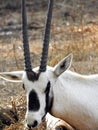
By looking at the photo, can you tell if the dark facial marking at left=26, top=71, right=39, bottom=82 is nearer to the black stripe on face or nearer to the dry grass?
the black stripe on face

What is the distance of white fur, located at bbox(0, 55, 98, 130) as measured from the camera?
6.66 meters

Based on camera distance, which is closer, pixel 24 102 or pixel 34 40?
pixel 24 102

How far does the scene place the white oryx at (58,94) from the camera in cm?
655

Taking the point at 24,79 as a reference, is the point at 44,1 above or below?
below

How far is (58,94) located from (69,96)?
0.48 feet

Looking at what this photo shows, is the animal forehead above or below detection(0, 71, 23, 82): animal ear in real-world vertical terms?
above

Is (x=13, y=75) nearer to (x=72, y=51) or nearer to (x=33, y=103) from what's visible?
(x=33, y=103)

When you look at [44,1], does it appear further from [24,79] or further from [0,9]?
[24,79]

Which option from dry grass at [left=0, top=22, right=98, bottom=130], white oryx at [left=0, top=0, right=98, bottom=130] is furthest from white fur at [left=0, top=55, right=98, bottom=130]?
dry grass at [left=0, top=22, right=98, bottom=130]

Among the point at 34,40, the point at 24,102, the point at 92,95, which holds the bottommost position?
the point at 34,40

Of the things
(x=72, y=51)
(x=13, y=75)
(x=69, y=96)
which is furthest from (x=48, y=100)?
(x=72, y=51)

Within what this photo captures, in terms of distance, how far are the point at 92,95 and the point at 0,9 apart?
14.3 m

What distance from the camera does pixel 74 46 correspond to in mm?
11906

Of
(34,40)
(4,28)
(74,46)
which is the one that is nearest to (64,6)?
(4,28)
